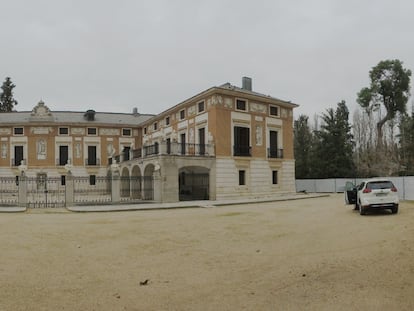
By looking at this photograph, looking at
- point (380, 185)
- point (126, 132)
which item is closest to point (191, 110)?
point (126, 132)

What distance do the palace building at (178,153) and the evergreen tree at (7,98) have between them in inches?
745

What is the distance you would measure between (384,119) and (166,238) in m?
38.4

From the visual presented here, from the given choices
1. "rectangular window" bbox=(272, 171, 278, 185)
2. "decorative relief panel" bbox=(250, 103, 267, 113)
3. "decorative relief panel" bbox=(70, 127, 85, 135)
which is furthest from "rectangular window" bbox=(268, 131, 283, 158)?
"decorative relief panel" bbox=(70, 127, 85, 135)

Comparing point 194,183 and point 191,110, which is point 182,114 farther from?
point 194,183

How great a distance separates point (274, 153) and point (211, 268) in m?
24.7

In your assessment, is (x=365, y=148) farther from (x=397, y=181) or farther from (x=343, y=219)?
(x=343, y=219)

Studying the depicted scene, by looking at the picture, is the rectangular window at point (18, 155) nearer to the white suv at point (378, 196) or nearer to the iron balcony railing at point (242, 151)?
the iron balcony railing at point (242, 151)

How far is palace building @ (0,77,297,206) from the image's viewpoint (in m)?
25.0

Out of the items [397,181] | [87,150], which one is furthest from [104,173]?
[397,181]

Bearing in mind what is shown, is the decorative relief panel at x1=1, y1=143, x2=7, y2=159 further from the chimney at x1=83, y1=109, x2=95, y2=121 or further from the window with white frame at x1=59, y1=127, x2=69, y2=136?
the chimney at x1=83, y1=109, x2=95, y2=121

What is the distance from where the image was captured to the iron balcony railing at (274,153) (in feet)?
98.8

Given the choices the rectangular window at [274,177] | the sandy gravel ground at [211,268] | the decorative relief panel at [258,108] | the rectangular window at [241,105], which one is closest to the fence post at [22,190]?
the sandy gravel ground at [211,268]

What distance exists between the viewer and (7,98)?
58.4 meters

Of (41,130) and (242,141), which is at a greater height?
(41,130)
